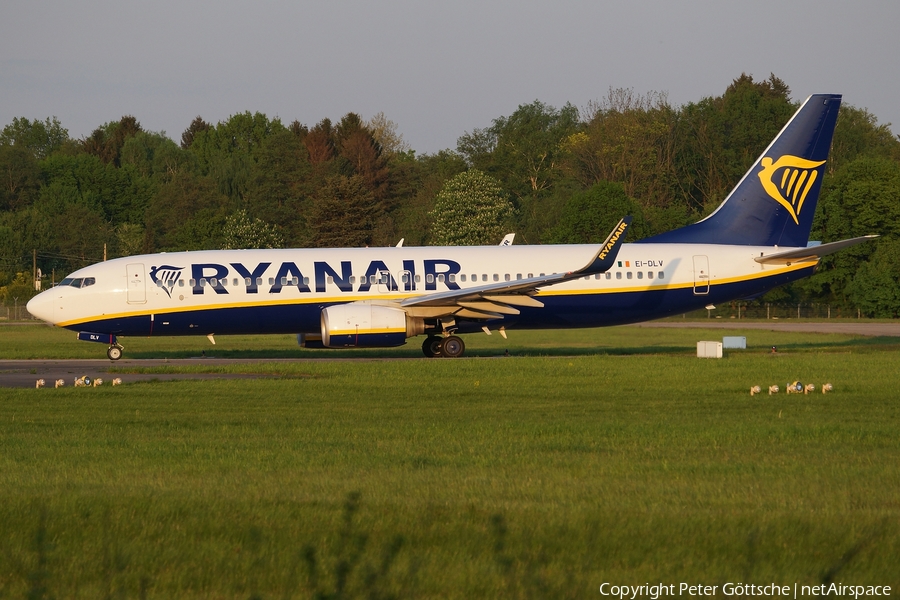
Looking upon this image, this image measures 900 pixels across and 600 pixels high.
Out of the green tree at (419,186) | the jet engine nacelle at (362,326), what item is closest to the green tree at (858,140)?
the green tree at (419,186)

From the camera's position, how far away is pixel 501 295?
30109mm

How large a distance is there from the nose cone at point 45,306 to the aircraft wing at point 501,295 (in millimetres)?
9992

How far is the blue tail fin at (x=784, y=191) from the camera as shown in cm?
3300

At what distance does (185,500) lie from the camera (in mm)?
9742

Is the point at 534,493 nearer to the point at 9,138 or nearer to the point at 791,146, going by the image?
the point at 791,146

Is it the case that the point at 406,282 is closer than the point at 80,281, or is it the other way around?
the point at 406,282

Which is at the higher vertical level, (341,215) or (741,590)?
(341,215)

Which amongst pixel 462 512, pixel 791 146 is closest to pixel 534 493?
pixel 462 512

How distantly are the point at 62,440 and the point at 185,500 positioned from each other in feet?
16.6

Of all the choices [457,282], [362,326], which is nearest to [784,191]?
[457,282]

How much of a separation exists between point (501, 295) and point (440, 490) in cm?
1995

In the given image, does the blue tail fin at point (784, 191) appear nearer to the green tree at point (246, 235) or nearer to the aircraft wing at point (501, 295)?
the aircraft wing at point (501, 295)

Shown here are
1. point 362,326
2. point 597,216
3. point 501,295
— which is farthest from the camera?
point 597,216

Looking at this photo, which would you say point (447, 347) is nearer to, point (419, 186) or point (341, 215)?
point (341, 215)
